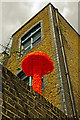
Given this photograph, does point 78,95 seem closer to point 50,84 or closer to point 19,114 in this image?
point 50,84

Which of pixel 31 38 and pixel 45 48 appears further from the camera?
pixel 31 38

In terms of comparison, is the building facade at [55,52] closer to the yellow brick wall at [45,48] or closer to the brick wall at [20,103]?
the yellow brick wall at [45,48]

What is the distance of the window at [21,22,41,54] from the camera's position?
437 inches

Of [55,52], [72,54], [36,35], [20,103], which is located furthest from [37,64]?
[36,35]

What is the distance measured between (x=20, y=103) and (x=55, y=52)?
17.4 ft

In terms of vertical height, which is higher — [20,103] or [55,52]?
[55,52]

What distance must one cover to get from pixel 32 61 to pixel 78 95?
9.44 ft

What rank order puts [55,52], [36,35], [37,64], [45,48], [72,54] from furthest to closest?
1. [36,35]
2. [72,54]
3. [45,48]
4. [55,52]
5. [37,64]

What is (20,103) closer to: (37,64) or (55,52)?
(37,64)

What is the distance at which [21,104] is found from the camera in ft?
10.9

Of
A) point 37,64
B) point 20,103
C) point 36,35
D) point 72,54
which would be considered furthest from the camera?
point 36,35

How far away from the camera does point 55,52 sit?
8.41m

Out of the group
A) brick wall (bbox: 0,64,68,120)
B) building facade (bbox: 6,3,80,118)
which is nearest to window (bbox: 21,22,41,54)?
building facade (bbox: 6,3,80,118)

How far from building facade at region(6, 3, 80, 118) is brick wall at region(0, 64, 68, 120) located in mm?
1640
